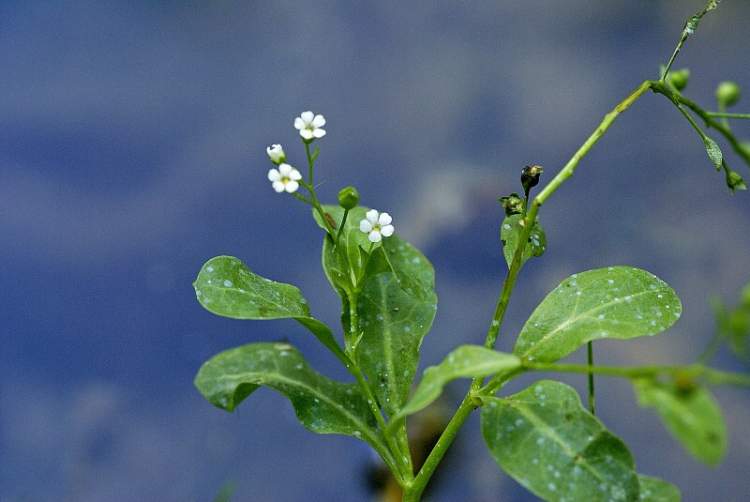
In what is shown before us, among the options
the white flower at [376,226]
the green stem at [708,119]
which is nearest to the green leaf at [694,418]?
the green stem at [708,119]

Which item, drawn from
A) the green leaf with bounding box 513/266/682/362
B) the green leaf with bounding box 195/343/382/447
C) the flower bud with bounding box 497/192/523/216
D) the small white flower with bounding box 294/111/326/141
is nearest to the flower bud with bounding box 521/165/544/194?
the flower bud with bounding box 497/192/523/216

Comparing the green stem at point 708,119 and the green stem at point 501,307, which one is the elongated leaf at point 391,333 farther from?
the green stem at point 708,119

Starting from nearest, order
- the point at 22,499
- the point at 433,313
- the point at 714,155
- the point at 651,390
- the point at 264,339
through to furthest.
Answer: the point at 651,390, the point at 714,155, the point at 433,313, the point at 22,499, the point at 264,339

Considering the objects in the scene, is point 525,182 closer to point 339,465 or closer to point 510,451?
point 510,451

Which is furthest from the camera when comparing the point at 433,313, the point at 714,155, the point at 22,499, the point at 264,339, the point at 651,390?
the point at 264,339

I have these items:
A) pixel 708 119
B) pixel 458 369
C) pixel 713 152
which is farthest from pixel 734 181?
pixel 458 369

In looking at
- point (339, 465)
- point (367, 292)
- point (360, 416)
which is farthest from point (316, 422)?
point (339, 465)

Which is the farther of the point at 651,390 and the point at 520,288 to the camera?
the point at 520,288
